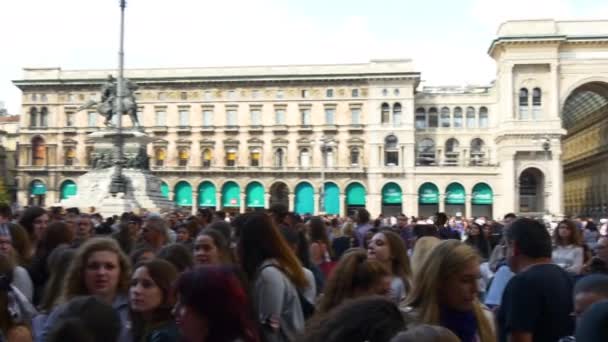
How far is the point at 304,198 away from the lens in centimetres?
6925

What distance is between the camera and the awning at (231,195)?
7050 centimetres

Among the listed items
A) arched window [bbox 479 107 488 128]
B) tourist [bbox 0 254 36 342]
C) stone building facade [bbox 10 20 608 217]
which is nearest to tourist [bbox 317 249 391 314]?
tourist [bbox 0 254 36 342]

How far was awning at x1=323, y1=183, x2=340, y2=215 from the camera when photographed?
68812mm

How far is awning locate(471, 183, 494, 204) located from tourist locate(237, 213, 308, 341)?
62.9 metres

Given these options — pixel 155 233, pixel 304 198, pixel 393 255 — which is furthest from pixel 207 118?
pixel 393 255

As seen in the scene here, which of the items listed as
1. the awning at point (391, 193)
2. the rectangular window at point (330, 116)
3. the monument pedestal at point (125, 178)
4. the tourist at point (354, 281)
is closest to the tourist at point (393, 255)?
the tourist at point (354, 281)

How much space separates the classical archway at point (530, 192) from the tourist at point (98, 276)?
6181 centimetres

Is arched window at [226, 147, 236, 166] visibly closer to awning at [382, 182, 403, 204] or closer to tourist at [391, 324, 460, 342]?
awning at [382, 182, 403, 204]

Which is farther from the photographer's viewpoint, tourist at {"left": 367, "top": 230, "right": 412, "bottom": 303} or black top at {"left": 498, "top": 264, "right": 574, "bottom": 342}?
tourist at {"left": 367, "top": 230, "right": 412, "bottom": 303}

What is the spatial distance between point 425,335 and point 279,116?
69.0 meters

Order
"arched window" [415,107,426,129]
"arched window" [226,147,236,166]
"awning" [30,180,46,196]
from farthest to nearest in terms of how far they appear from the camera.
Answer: "awning" [30,180,46,196]
"arched window" [226,147,236,166]
"arched window" [415,107,426,129]

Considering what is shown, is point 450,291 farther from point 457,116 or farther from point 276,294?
point 457,116

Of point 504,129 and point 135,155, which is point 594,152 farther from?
point 135,155

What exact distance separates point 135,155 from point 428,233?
2255cm
